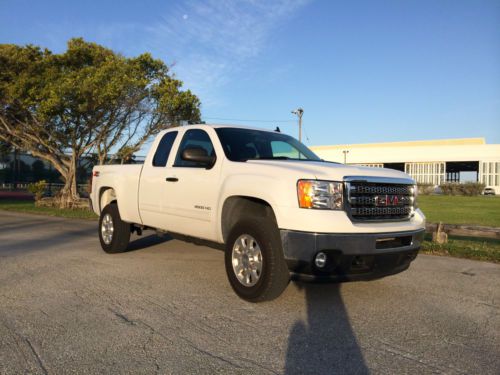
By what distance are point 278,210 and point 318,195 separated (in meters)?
0.42

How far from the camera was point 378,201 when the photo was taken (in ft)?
14.5

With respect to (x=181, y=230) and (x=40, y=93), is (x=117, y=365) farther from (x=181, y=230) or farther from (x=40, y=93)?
(x=40, y=93)

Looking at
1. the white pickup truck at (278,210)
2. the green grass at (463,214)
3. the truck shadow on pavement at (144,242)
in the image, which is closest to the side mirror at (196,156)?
the white pickup truck at (278,210)

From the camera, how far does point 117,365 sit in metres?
3.00

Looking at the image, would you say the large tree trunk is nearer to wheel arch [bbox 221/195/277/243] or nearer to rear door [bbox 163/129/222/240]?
rear door [bbox 163/129/222/240]

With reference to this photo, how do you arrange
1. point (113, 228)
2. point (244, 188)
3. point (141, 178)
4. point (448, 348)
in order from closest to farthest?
point (448, 348) < point (244, 188) < point (141, 178) < point (113, 228)

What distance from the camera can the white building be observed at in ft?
206

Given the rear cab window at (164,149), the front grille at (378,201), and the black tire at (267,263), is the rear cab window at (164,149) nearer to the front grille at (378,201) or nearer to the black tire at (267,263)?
the black tire at (267,263)

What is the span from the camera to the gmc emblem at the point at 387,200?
4426 millimetres

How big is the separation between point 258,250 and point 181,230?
164 cm

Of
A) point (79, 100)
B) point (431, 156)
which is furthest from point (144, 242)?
point (431, 156)

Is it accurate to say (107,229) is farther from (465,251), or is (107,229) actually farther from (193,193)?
(465,251)

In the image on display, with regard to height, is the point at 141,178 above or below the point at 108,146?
below

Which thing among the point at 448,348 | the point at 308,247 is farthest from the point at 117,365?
the point at 448,348
